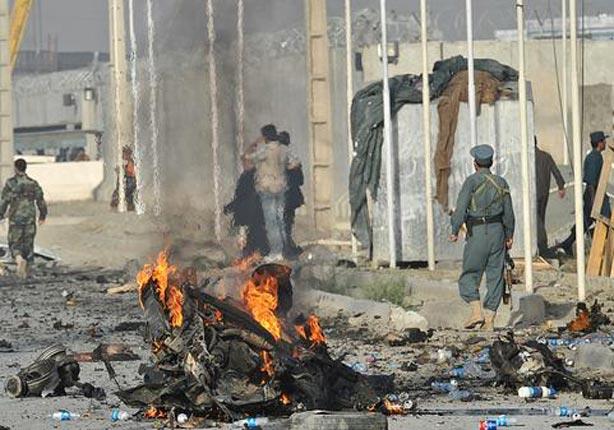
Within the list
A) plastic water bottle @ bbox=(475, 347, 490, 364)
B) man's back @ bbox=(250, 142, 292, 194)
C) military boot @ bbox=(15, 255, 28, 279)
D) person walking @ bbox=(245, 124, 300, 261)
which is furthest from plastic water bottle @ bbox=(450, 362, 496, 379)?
military boot @ bbox=(15, 255, 28, 279)

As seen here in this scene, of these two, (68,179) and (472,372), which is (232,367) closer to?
(472,372)

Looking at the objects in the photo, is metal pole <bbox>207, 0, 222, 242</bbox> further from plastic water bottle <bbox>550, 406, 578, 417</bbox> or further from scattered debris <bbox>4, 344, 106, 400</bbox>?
plastic water bottle <bbox>550, 406, 578, 417</bbox>

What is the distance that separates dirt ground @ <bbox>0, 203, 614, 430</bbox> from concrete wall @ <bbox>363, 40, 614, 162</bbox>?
49.4 feet

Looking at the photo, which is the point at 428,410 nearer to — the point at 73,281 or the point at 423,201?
the point at 423,201

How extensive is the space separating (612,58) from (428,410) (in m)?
31.9

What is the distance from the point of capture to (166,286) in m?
10.5

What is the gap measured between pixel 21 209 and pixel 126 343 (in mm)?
11305

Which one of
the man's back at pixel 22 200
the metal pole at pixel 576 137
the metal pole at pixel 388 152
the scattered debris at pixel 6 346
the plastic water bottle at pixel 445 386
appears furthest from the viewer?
the man's back at pixel 22 200

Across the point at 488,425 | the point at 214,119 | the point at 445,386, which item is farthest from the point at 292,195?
the point at 488,425

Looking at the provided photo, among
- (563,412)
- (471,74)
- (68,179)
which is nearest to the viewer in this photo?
(563,412)

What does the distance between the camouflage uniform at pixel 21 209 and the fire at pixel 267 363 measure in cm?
1635

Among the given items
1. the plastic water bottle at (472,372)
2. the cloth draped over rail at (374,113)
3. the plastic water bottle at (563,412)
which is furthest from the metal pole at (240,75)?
the cloth draped over rail at (374,113)

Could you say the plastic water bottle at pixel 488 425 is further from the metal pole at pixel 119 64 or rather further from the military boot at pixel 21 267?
the metal pole at pixel 119 64

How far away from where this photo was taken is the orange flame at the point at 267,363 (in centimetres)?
1004
